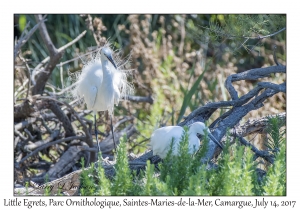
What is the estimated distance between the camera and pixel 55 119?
4.37 m

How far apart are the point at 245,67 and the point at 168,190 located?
449 cm

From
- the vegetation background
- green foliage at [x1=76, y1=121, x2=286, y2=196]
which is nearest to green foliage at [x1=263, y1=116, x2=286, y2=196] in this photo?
green foliage at [x1=76, y1=121, x2=286, y2=196]

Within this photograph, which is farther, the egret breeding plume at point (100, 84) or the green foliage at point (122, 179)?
the egret breeding plume at point (100, 84)

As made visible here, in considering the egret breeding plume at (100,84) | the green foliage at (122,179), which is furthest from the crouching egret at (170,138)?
the egret breeding plume at (100,84)

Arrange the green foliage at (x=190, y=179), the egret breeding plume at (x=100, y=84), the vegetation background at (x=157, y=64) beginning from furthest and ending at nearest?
the vegetation background at (x=157, y=64), the egret breeding plume at (x=100, y=84), the green foliage at (x=190, y=179)

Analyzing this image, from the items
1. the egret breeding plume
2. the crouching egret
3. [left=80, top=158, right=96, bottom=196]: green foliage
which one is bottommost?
[left=80, top=158, right=96, bottom=196]: green foliage

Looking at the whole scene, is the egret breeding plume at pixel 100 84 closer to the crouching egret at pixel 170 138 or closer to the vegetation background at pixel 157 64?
the vegetation background at pixel 157 64

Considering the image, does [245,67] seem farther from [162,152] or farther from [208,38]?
[162,152]

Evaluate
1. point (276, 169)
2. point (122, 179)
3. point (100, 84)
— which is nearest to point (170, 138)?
point (122, 179)

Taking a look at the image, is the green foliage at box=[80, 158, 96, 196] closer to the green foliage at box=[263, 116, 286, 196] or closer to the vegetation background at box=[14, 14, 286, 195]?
the green foliage at box=[263, 116, 286, 196]

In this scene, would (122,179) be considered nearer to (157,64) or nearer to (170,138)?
(170,138)

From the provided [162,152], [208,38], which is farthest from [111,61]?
[162,152]

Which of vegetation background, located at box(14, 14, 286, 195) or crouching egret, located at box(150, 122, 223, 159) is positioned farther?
vegetation background, located at box(14, 14, 286, 195)
